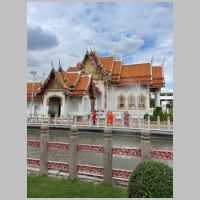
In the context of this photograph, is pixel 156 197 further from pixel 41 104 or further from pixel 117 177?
pixel 41 104

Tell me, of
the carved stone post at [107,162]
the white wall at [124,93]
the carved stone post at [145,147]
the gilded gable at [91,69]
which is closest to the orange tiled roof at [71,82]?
the gilded gable at [91,69]

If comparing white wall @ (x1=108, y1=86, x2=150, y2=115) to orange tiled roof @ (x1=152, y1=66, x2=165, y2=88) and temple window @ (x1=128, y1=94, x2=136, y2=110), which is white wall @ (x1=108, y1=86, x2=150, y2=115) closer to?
temple window @ (x1=128, y1=94, x2=136, y2=110)

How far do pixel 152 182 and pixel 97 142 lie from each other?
7300 millimetres

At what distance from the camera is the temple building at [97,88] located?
16.5 metres

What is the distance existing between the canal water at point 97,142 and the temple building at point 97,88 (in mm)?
4926

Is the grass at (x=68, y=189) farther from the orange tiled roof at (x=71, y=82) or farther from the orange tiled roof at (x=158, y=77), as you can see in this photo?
the orange tiled roof at (x=158, y=77)

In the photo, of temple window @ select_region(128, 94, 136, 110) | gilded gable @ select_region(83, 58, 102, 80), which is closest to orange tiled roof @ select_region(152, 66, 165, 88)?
temple window @ select_region(128, 94, 136, 110)

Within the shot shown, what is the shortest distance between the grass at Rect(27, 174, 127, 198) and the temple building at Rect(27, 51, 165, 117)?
10.3 meters

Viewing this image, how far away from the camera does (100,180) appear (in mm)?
5980

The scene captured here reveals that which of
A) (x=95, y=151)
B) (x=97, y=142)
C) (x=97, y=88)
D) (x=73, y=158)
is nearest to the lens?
(x=95, y=151)

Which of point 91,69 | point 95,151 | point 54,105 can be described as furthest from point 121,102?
point 95,151

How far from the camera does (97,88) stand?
64.7 ft

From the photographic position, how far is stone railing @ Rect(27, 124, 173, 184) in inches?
220

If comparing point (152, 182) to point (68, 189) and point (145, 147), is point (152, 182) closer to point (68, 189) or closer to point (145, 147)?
point (145, 147)
